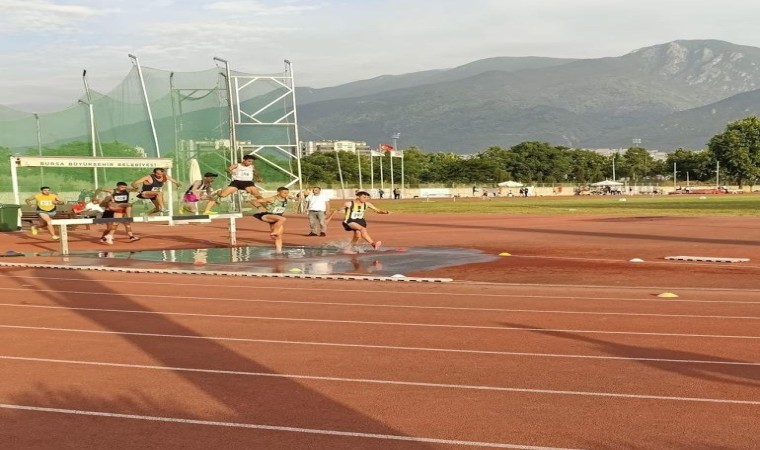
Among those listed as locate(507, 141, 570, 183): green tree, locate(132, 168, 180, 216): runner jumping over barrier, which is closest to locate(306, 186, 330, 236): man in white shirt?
locate(132, 168, 180, 216): runner jumping over barrier

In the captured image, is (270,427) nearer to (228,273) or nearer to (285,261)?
(228,273)

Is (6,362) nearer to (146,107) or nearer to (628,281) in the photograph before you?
(628,281)

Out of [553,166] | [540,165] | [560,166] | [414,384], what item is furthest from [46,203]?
[553,166]

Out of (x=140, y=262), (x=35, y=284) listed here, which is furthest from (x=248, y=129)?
(x=35, y=284)

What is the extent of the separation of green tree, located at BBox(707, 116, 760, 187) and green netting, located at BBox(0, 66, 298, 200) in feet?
335

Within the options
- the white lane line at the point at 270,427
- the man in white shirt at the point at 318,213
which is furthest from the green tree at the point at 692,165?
the white lane line at the point at 270,427

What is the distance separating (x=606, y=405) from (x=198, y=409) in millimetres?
3028

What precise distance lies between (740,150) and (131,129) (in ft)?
350

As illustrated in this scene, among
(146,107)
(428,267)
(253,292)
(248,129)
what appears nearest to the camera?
(253,292)

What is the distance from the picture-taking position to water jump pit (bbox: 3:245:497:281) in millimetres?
15555

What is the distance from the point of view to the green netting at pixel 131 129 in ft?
102

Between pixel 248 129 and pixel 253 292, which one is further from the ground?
pixel 248 129

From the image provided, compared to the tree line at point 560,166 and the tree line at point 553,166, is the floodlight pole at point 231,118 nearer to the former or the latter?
the tree line at point 553,166

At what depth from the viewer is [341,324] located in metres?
9.92
